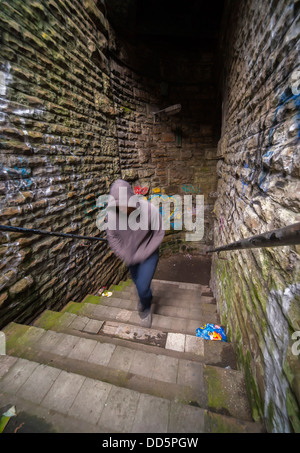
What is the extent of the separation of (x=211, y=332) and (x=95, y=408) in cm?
135

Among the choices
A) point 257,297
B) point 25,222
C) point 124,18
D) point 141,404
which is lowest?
point 141,404

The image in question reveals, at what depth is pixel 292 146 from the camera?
100cm

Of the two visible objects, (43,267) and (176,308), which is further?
(176,308)

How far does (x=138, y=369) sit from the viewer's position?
4.87 feet

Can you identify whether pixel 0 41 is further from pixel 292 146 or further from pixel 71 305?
pixel 71 305

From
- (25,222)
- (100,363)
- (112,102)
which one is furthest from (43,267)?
(112,102)

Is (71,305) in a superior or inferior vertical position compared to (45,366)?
inferior

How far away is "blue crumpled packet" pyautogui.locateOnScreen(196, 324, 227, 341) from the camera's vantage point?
2020 mm

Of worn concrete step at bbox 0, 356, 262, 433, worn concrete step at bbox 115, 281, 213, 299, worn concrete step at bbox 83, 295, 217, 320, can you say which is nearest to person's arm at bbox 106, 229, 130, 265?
worn concrete step at bbox 83, 295, 217, 320

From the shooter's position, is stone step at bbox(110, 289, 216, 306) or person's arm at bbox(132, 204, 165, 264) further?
stone step at bbox(110, 289, 216, 306)

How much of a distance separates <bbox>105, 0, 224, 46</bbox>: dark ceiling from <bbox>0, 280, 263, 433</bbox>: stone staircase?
542 cm

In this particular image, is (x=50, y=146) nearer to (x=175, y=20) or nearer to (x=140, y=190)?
(x=140, y=190)

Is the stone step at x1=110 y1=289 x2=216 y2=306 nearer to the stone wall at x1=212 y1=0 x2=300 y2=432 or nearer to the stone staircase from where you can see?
the stone staircase

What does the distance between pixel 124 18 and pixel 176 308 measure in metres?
5.36
